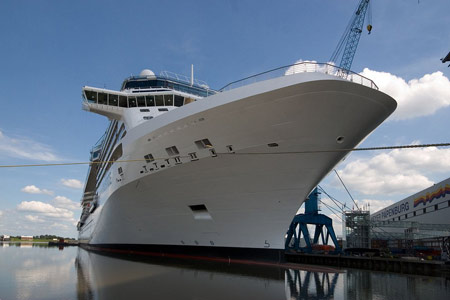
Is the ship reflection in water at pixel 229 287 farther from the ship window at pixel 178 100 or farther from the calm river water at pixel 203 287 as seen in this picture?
the ship window at pixel 178 100

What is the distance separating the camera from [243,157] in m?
12.4

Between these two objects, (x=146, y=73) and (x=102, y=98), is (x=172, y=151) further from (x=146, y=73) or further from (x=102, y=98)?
(x=146, y=73)

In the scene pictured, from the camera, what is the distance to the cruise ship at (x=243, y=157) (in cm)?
1120

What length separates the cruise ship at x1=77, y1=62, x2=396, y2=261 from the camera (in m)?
11.2

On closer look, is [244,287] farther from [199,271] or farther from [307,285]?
[199,271]

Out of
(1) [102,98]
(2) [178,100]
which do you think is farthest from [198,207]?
(1) [102,98]

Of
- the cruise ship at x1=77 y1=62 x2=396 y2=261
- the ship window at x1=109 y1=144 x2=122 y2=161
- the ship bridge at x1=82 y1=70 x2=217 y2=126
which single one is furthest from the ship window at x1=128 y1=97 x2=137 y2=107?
the cruise ship at x1=77 y1=62 x2=396 y2=261

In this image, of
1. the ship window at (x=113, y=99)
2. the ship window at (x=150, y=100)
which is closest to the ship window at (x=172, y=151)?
the ship window at (x=150, y=100)

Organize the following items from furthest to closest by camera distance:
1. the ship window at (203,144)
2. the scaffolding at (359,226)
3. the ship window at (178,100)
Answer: the scaffolding at (359,226) < the ship window at (178,100) < the ship window at (203,144)

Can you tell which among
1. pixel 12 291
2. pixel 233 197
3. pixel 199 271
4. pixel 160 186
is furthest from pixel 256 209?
pixel 12 291

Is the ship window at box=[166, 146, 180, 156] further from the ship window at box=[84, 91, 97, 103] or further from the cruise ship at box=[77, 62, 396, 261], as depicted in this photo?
the ship window at box=[84, 91, 97, 103]

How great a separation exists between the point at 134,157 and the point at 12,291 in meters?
7.71

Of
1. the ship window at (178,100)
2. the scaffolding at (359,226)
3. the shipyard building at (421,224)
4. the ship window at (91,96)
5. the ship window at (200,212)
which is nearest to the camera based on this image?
the ship window at (200,212)

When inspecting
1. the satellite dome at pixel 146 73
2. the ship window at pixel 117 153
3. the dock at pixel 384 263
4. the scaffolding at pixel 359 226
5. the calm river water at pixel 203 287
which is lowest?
the dock at pixel 384 263
